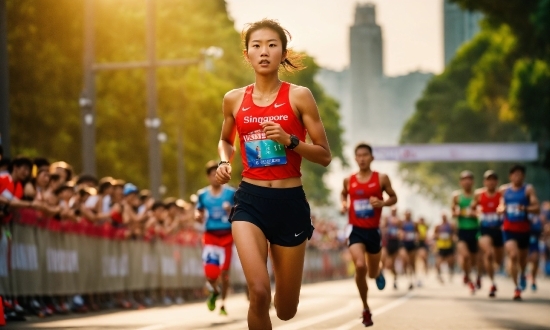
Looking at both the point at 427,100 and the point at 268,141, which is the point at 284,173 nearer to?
the point at 268,141

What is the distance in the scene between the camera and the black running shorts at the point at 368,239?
53.0 ft

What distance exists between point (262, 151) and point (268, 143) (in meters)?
0.07

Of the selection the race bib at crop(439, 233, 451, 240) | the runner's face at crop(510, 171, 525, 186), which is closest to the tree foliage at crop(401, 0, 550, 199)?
the race bib at crop(439, 233, 451, 240)

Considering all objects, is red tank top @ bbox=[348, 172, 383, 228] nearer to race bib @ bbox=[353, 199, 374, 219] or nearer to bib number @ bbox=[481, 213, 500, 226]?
race bib @ bbox=[353, 199, 374, 219]

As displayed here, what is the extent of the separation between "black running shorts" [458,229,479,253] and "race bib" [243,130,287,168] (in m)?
16.3

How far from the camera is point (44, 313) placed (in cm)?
1739

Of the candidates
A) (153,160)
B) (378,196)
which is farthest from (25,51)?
(378,196)

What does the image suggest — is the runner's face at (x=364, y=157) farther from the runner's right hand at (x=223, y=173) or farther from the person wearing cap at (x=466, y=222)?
the person wearing cap at (x=466, y=222)

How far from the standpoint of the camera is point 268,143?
917 centimetres

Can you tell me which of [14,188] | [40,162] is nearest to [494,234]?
[40,162]

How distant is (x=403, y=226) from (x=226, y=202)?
1662 centimetres

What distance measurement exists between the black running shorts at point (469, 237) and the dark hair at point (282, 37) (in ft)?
52.4

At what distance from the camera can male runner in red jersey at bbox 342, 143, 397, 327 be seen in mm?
16109

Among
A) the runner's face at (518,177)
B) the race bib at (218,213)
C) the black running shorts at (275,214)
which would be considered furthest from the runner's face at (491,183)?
the black running shorts at (275,214)
